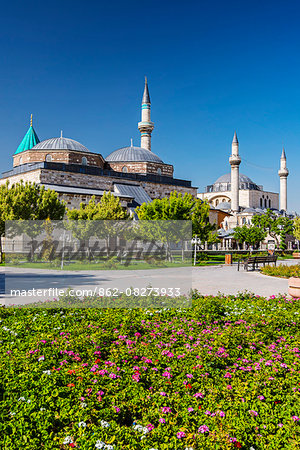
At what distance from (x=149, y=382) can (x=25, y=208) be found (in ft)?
62.0

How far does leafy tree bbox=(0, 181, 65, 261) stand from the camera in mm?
20125

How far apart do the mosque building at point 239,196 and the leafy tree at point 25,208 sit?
39169 millimetres

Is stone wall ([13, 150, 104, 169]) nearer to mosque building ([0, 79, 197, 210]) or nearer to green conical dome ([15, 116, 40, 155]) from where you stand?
mosque building ([0, 79, 197, 210])

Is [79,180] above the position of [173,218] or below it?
above

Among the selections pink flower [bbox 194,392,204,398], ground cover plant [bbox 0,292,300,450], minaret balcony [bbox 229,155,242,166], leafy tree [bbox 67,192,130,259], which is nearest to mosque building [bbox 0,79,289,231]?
leafy tree [bbox 67,192,130,259]

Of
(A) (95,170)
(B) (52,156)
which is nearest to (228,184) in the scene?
(A) (95,170)

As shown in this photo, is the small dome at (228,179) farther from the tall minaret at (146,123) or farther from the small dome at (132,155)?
the small dome at (132,155)

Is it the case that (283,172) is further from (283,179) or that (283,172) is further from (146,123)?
(146,123)

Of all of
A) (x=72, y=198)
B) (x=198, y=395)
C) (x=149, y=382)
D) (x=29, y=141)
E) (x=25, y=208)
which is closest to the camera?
(x=198, y=395)

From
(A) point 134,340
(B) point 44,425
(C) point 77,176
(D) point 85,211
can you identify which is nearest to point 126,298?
(A) point 134,340

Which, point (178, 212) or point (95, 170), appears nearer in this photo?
point (178, 212)

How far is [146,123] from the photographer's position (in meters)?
45.4

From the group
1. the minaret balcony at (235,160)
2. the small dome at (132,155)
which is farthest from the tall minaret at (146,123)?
the minaret balcony at (235,160)

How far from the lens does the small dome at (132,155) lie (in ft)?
136
